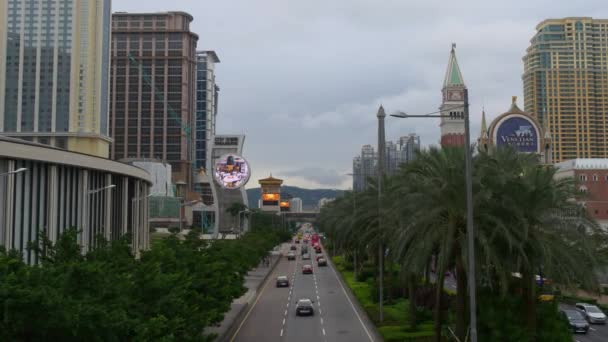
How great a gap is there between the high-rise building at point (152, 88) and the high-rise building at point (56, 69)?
175ft

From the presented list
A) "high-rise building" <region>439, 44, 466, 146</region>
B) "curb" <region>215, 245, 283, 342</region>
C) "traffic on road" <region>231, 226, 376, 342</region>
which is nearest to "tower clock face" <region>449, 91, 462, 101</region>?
"high-rise building" <region>439, 44, 466, 146</region>

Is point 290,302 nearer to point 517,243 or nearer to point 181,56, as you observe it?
point 517,243

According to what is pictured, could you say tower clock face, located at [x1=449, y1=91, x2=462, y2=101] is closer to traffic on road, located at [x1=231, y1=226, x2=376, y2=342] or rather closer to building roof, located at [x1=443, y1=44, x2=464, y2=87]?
building roof, located at [x1=443, y1=44, x2=464, y2=87]

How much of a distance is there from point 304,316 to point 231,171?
79.3m

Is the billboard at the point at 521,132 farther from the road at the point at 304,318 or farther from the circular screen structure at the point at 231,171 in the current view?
the circular screen structure at the point at 231,171

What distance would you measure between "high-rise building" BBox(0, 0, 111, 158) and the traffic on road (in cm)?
7821

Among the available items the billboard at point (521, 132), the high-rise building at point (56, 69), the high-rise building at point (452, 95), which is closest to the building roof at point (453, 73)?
the high-rise building at point (452, 95)

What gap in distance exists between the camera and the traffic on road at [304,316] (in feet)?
102

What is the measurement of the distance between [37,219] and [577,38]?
589 feet

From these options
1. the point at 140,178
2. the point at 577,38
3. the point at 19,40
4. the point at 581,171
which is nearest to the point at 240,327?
the point at 140,178

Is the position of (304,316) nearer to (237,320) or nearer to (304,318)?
(304,318)

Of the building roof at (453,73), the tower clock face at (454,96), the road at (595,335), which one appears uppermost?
the building roof at (453,73)

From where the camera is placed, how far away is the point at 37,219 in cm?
3481

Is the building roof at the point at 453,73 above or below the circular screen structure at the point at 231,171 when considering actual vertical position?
above
